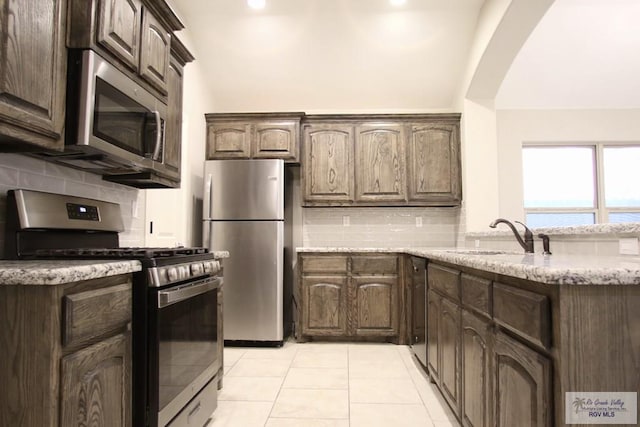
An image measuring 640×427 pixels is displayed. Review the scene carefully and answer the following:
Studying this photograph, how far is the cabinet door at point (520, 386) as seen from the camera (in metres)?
1.05

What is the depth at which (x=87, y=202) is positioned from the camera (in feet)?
6.59

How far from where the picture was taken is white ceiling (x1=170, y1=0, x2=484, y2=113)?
359cm

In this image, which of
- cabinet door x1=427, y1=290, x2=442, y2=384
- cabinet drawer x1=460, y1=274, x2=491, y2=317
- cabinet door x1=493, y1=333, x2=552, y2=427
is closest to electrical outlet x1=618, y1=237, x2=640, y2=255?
cabinet drawer x1=460, y1=274, x2=491, y2=317

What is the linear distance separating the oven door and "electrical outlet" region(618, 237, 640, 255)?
1893 millimetres

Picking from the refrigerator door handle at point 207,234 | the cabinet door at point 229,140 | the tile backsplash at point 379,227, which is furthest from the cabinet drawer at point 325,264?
the cabinet door at point 229,140

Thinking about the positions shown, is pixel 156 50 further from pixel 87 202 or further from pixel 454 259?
pixel 454 259

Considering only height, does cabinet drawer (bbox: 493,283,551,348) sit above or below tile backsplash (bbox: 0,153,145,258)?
below

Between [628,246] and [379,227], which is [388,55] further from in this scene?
[628,246]

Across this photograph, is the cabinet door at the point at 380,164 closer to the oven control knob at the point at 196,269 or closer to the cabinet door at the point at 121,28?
the oven control knob at the point at 196,269

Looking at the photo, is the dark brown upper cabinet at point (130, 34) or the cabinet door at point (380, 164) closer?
the dark brown upper cabinet at point (130, 34)

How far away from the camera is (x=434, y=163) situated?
4090mm

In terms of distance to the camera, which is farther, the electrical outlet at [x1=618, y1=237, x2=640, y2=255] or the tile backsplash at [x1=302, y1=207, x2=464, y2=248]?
the tile backsplash at [x1=302, y1=207, x2=464, y2=248]

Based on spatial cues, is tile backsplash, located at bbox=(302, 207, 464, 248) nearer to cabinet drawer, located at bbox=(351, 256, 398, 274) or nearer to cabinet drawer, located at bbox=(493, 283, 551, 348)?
cabinet drawer, located at bbox=(351, 256, 398, 274)

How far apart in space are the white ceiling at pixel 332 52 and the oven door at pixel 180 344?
8.68 feet
